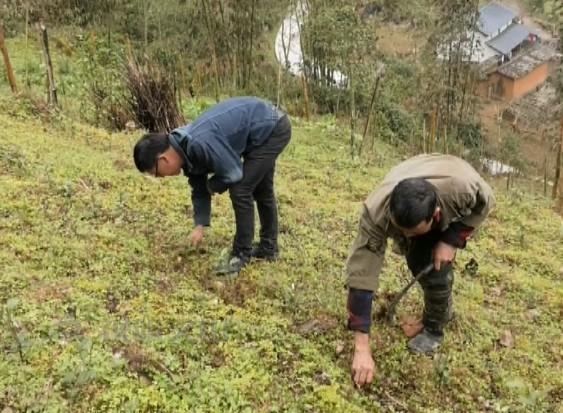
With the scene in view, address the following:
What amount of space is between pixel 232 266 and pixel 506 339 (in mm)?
1732

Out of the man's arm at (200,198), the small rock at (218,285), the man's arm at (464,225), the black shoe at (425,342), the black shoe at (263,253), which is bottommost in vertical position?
the black shoe at (425,342)

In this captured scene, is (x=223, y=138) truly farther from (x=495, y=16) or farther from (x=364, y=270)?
(x=495, y=16)

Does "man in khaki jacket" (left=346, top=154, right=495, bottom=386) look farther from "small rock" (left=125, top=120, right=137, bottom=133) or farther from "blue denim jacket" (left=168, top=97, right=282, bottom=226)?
"small rock" (left=125, top=120, right=137, bottom=133)

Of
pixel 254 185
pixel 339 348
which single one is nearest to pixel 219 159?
pixel 254 185

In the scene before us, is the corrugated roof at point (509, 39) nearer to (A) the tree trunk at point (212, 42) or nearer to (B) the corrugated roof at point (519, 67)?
(B) the corrugated roof at point (519, 67)

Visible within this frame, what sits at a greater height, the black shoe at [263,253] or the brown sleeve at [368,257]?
the brown sleeve at [368,257]

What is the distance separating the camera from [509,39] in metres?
28.8

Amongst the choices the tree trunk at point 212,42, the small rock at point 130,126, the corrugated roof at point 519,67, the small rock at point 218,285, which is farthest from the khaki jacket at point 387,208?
the corrugated roof at point 519,67

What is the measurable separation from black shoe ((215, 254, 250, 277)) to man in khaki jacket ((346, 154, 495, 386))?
113 centimetres

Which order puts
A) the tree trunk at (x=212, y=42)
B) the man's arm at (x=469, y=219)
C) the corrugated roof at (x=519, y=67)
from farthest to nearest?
1. the corrugated roof at (x=519, y=67)
2. the tree trunk at (x=212, y=42)
3. the man's arm at (x=469, y=219)

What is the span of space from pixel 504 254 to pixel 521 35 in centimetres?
2675

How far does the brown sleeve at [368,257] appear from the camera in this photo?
A: 9.08 feet

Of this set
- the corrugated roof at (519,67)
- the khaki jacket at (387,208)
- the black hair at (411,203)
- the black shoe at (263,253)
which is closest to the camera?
the black hair at (411,203)

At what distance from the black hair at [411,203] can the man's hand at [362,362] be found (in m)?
0.65
